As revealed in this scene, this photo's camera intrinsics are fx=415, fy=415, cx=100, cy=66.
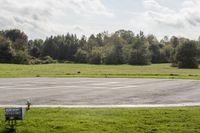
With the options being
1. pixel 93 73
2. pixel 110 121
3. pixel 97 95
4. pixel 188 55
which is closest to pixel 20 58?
pixel 188 55

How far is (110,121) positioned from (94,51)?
111 meters

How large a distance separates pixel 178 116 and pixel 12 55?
92030 mm

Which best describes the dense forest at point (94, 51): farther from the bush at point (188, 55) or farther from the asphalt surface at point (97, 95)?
the asphalt surface at point (97, 95)

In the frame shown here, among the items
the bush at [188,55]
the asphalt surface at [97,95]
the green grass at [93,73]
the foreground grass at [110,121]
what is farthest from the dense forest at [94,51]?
the foreground grass at [110,121]

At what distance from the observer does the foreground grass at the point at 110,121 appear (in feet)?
35.9

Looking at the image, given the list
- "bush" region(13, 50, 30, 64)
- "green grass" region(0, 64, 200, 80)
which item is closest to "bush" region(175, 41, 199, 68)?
"green grass" region(0, 64, 200, 80)

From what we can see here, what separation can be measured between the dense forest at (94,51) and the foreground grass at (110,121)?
290 feet

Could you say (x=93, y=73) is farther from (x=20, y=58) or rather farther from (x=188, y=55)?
(x=188, y=55)

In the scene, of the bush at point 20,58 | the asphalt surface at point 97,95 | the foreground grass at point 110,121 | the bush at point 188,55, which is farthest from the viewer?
the bush at point 20,58

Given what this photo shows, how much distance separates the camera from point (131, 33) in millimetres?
171000

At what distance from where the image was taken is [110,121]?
38.9 feet

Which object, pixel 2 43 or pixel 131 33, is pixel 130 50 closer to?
pixel 2 43

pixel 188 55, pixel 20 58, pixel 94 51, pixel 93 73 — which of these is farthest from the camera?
pixel 94 51

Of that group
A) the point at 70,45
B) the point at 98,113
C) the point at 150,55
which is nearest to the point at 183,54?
the point at 150,55
